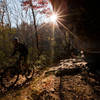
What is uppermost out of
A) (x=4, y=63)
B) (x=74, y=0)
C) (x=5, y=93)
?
(x=74, y=0)

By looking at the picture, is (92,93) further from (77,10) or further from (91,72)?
(77,10)

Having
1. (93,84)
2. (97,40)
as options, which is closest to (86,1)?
(97,40)

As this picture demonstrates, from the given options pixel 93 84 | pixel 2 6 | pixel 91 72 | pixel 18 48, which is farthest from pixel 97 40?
pixel 2 6

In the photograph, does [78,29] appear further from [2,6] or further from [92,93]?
[2,6]

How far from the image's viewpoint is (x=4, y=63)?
250 inches

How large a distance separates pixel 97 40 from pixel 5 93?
4.24 m

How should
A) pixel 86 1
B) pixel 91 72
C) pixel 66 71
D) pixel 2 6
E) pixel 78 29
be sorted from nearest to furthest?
pixel 86 1
pixel 78 29
pixel 91 72
pixel 66 71
pixel 2 6

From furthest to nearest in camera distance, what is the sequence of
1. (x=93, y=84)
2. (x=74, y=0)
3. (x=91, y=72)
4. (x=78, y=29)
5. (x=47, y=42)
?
(x=47, y=42)
(x=91, y=72)
(x=93, y=84)
(x=78, y=29)
(x=74, y=0)

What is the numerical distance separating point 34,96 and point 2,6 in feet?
37.7

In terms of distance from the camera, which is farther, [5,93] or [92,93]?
[5,93]

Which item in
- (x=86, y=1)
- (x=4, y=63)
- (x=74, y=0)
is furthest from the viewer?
(x=4, y=63)

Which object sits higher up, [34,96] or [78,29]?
[78,29]

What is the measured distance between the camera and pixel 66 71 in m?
5.75

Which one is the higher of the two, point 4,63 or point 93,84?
point 4,63
